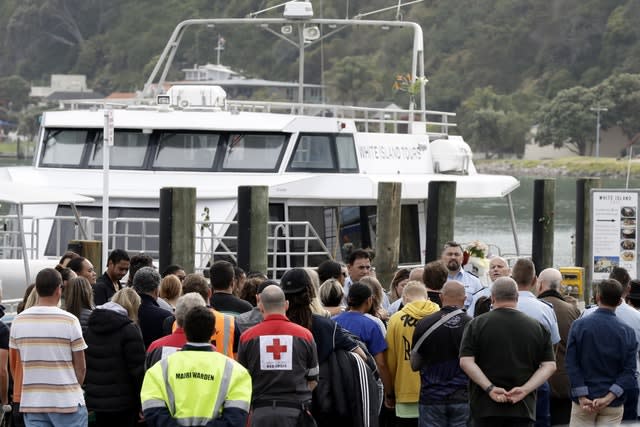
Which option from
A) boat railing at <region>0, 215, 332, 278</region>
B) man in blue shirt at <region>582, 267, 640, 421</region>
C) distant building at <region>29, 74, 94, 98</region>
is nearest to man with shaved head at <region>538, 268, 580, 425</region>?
man in blue shirt at <region>582, 267, 640, 421</region>

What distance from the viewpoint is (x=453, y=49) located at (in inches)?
5940

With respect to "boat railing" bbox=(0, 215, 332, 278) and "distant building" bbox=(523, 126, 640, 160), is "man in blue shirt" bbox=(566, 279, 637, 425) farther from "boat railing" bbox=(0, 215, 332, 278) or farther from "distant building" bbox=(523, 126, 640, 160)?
"distant building" bbox=(523, 126, 640, 160)

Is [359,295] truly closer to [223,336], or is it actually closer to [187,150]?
[223,336]

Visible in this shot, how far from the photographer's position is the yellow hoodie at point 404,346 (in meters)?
9.13

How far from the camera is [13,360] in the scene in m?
8.19

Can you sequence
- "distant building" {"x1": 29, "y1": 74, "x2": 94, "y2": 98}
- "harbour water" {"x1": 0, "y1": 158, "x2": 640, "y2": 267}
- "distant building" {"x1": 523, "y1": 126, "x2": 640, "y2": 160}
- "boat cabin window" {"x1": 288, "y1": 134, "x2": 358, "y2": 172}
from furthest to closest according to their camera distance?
1. "distant building" {"x1": 29, "y1": 74, "x2": 94, "y2": 98}
2. "distant building" {"x1": 523, "y1": 126, "x2": 640, "y2": 160}
3. "harbour water" {"x1": 0, "y1": 158, "x2": 640, "y2": 267}
4. "boat cabin window" {"x1": 288, "y1": 134, "x2": 358, "y2": 172}

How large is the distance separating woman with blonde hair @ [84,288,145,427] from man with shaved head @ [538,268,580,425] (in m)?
3.26

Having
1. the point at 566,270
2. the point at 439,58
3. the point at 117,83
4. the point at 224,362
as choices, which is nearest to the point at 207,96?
the point at 566,270

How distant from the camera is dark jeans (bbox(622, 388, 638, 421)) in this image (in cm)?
934

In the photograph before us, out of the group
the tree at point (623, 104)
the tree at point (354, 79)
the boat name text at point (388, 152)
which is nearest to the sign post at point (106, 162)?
the boat name text at point (388, 152)

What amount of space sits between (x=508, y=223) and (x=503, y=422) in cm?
5327

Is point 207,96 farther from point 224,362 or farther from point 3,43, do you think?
point 3,43

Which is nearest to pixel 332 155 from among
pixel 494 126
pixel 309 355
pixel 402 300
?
pixel 402 300

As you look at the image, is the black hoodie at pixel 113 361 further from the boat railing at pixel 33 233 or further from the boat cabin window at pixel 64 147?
the boat cabin window at pixel 64 147
